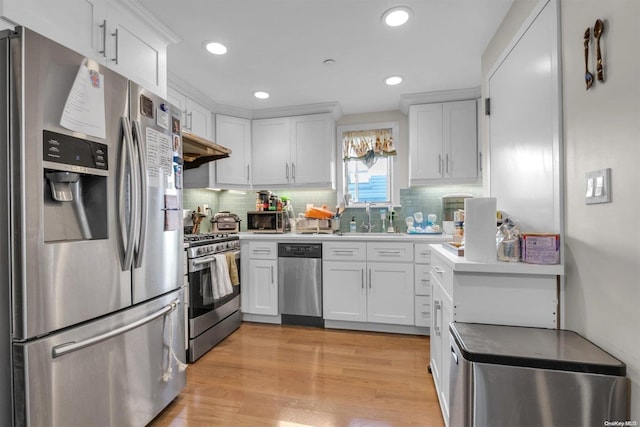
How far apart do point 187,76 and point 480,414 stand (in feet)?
10.4

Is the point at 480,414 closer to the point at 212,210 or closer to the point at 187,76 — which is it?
the point at 187,76

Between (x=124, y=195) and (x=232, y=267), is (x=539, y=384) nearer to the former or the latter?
(x=124, y=195)

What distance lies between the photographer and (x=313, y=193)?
3.80 meters

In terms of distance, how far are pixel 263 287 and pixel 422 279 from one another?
63.0 inches

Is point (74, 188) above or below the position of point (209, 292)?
above

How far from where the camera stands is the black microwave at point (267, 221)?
3381 mm

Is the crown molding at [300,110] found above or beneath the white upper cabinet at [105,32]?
above

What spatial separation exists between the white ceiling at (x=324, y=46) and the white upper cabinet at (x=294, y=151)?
1.20 ft

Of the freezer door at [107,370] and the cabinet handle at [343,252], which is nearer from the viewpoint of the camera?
the freezer door at [107,370]

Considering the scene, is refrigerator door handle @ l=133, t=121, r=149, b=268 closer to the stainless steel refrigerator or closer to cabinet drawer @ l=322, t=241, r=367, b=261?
the stainless steel refrigerator

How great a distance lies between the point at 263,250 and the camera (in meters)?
3.10

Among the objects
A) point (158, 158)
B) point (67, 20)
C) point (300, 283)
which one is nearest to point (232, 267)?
point (300, 283)

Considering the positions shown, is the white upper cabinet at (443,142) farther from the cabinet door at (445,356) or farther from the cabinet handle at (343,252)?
the cabinet door at (445,356)

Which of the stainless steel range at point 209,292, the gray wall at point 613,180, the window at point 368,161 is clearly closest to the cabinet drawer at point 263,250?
the stainless steel range at point 209,292
